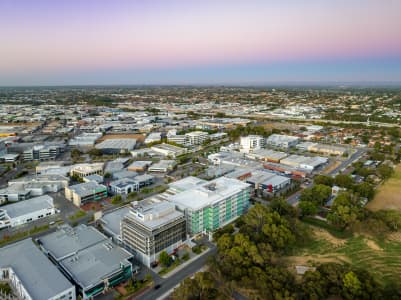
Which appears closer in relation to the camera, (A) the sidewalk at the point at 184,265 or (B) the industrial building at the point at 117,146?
(A) the sidewalk at the point at 184,265

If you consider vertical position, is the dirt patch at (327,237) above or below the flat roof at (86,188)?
below

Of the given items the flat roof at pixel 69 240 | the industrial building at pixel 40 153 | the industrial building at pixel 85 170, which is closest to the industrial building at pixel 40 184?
the industrial building at pixel 85 170

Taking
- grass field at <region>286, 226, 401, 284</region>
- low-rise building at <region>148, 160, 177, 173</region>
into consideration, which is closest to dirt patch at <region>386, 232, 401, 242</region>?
grass field at <region>286, 226, 401, 284</region>

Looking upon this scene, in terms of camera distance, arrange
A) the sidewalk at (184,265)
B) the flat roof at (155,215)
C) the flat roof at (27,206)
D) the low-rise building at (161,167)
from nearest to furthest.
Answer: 1. the sidewalk at (184,265)
2. the flat roof at (155,215)
3. the flat roof at (27,206)
4. the low-rise building at (161,167)

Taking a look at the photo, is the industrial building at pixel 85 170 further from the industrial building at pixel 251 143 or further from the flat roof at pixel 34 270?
the industrial building at pixel 251 143

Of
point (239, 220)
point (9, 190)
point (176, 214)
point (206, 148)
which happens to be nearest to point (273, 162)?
point (206, 148)

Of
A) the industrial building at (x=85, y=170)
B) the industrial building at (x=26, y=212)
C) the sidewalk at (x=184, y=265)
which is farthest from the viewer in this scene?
the industrial building at (x=85, y=170)

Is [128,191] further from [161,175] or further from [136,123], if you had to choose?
[136,123]
